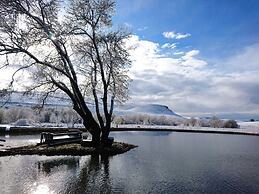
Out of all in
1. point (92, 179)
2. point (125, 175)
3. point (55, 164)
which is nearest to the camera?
point (92, 179)

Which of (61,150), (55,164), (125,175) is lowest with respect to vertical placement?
(125,175)

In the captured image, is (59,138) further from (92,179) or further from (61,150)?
(92,179)

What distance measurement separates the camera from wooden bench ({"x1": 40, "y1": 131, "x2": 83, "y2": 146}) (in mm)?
26702

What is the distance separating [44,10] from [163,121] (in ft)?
457

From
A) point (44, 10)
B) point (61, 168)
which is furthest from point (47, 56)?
point (61, 168)

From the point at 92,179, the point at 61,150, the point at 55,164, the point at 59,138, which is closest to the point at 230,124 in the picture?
the point at 59,138

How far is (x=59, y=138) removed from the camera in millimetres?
28109

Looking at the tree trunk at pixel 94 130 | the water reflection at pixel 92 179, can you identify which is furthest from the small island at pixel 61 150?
the water reflection at pixel 92 179

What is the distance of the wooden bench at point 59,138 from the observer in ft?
87.6

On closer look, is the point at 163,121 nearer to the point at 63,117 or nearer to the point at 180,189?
the point at 63,117

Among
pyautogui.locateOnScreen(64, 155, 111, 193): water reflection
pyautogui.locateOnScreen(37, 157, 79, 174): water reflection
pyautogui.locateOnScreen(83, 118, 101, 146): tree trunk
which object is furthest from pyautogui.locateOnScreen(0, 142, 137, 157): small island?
pyautogui.locateOnScreen(64, 155, 111, 193): water reflection

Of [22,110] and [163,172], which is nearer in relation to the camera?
[163,172]

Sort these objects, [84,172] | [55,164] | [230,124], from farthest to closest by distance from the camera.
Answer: [230,124]
[55,164]
[84,172]

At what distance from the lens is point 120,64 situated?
98.3 ft
